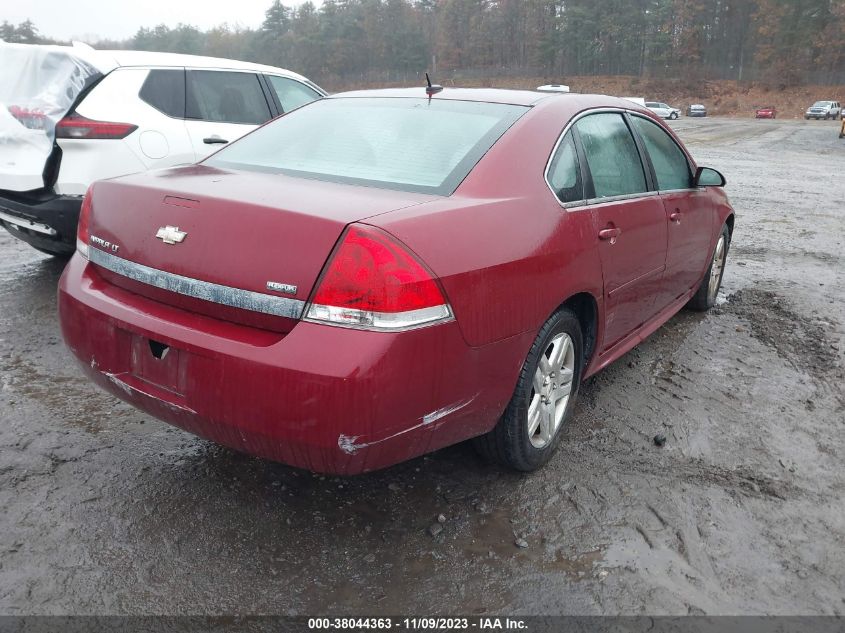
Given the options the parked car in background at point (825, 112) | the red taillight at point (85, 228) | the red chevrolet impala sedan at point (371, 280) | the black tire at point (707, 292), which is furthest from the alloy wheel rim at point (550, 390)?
the parked car in background at point (825, 112)

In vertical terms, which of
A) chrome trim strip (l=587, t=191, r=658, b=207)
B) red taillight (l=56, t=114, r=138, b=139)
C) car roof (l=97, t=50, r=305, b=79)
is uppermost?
car roof (l=97, t=50, r=305, b=79)

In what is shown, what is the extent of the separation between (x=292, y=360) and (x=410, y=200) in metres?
0.72

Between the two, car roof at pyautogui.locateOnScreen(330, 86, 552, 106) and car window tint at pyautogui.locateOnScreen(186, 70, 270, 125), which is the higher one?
car roof at pyautogui.locateOnScreen(330, 86, 552, 106)

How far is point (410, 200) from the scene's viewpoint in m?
2.35

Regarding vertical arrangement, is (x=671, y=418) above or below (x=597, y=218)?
below

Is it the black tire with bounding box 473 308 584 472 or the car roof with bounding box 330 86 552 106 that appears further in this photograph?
the car roof with bounding box 330 86 552 106

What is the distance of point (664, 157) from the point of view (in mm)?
3998

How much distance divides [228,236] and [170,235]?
260mm

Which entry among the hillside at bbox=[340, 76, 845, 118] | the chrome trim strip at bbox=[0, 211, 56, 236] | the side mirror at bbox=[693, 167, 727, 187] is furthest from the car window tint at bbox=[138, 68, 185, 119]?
the hillside at bbox=[340, 76, 845, 118]

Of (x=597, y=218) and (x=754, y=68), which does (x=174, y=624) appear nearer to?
(x=597, y=218)

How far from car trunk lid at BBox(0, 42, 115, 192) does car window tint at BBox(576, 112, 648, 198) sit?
366 centimetres

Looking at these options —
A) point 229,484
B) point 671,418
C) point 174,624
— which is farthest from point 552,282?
point 174,624

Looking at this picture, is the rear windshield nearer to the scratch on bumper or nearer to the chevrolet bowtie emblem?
the chevrolet bowtie emblem

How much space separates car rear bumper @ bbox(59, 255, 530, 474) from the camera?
1982mm
